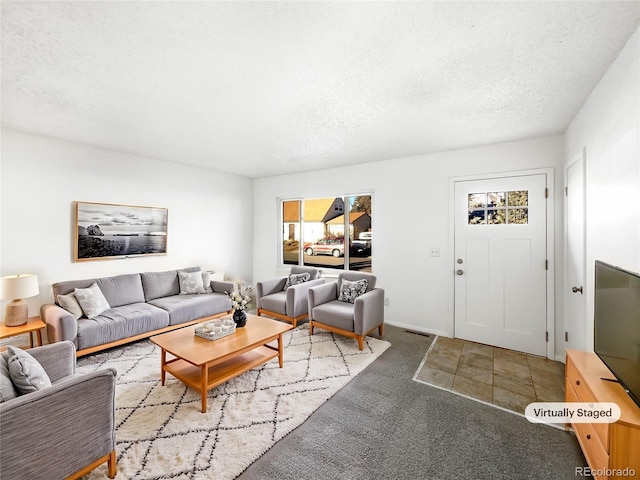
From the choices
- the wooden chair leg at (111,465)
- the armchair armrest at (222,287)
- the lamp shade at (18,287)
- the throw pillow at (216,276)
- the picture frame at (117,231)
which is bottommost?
the wooden chair leg at (111,465)

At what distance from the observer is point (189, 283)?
434cm

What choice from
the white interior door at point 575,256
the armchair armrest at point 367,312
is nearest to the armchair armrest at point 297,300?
the armchair armrest at point 367,312

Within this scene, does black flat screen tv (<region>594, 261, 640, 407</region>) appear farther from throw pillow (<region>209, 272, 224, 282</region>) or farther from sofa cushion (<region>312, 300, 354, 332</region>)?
throw pillow (<region>209, 272, 224, 282</region>)

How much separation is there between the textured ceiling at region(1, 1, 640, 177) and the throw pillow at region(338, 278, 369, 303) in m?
1.95

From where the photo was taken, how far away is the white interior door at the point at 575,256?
8.04 feet

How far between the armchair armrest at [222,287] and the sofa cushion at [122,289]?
100 centimetres

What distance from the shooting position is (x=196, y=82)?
2.12m

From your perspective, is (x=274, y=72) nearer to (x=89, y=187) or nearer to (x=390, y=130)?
(x=390, y=130)

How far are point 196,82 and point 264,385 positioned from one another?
2599 mm

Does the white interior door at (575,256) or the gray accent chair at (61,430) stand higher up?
the white interior door at (575,256)

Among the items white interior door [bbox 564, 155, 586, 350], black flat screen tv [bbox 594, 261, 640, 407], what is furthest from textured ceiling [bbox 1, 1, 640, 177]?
black flat screen tv [bbox 594, 261, 640, 407]

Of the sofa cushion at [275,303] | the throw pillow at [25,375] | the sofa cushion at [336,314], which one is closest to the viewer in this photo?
the throw pillow at [25,375]

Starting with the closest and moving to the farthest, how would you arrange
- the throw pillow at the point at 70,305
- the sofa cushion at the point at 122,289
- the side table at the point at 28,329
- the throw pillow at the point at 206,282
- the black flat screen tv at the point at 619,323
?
the black flat screen tv at the point at 619,323
the side table at the point at 28,329
the throw pillow at the point at 70,305
the sofa cushion at the point at 122,289
the throw pillow at the point at 206,282

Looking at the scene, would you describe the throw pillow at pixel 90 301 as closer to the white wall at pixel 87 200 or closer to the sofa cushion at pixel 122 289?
the sofa cushion at pixel 122 289
